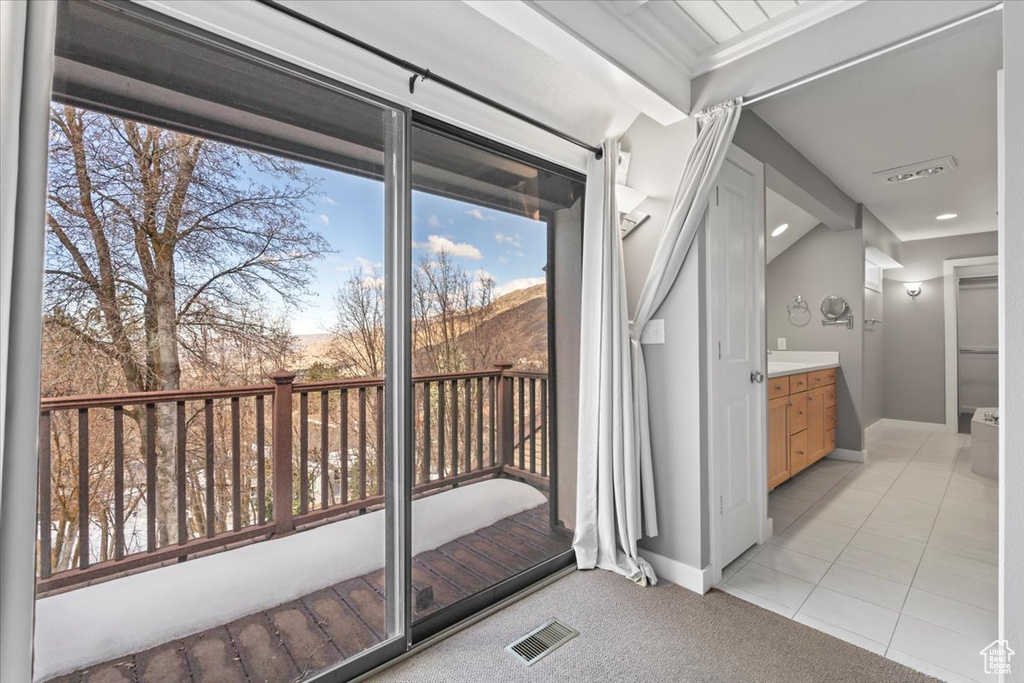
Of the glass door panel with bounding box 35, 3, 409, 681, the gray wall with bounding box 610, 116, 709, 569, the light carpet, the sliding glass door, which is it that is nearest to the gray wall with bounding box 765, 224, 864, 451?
the gray wall with bounding box 610, 116, 709, 569

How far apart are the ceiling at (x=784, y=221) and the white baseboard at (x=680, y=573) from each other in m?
2.98

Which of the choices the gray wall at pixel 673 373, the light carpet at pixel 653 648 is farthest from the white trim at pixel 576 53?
the light carpet at pixel 653 648

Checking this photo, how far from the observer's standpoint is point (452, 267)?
1.88m

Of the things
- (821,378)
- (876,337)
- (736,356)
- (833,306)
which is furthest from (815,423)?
(876,337)

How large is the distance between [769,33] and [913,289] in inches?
219

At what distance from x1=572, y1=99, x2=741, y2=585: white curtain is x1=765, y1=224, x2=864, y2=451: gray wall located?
2.67 m

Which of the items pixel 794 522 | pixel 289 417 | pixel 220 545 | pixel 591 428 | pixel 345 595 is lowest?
pixel 794 522

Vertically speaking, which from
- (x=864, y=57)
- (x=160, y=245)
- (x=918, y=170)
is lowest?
(x=160, y=245)

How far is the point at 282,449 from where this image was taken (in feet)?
4.90

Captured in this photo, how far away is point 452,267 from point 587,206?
34.1 inches

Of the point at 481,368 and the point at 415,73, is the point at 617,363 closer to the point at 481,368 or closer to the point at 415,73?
the point at 481,368

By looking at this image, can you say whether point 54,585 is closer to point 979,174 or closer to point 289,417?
point 289,417

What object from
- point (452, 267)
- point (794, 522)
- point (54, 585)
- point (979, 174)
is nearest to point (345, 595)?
point (54, 585)

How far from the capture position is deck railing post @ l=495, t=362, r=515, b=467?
211 cm
